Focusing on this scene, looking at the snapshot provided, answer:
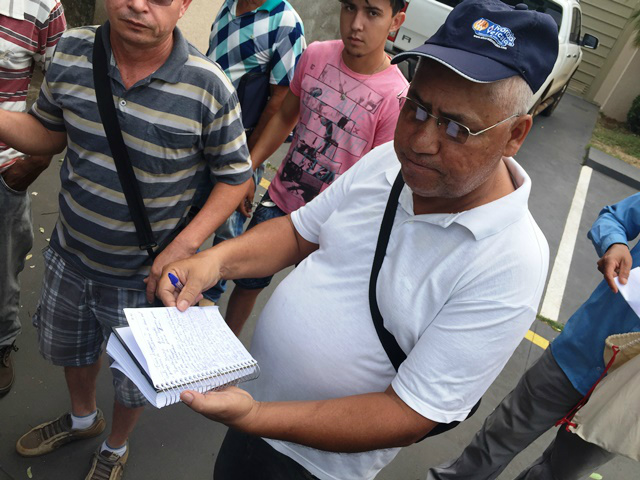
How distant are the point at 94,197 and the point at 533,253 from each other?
1.47 metres

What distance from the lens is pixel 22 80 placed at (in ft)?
7.36

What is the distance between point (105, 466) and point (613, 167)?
934cm

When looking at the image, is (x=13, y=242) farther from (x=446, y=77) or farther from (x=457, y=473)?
(x=457, y=473)

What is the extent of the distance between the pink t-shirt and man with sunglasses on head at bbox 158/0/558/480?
1.10 metres

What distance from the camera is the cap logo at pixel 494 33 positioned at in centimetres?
121

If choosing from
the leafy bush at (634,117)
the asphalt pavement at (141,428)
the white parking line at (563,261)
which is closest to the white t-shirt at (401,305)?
the asphalt pavement at (141,428)

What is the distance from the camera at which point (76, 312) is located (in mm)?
2109

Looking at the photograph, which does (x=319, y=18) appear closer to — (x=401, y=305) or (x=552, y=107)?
(x=552, y=107)

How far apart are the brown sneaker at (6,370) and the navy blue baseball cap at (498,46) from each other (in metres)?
2.54

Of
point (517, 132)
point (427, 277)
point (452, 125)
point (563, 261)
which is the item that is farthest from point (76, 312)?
point (563, 261)

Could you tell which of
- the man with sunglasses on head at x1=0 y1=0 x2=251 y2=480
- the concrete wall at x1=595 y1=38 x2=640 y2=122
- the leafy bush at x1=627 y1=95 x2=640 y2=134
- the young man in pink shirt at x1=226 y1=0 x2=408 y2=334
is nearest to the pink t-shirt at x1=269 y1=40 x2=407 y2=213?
the young man in pink shirt at x1=226 y1=0 x2=408 y2=334

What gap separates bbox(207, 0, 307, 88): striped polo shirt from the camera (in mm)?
2838

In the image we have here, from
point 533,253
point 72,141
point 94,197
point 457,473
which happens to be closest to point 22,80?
point 72,141

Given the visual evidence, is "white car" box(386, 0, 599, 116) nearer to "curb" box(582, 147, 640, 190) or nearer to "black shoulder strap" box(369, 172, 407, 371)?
"curb" box(582, 147, 640, 190)
